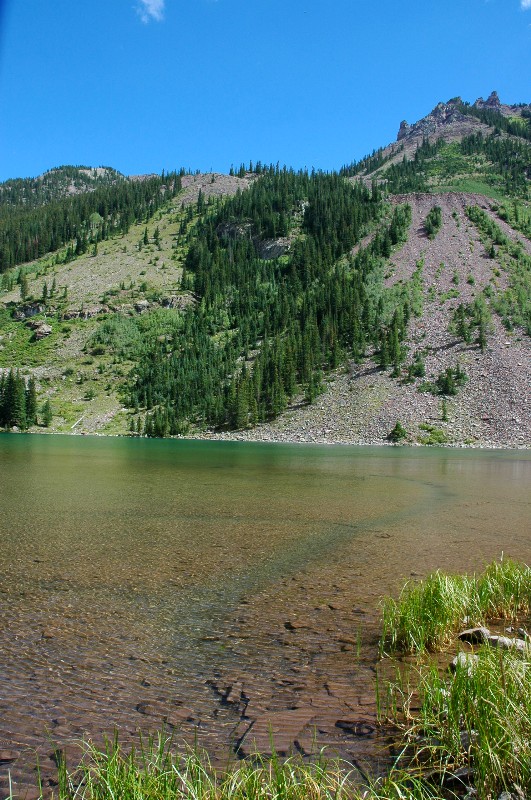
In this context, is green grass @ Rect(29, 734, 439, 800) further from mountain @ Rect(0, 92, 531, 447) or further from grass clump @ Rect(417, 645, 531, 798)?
mountain @ Rect(0, 92, 531, 447)

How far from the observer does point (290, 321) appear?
122500 millimetres

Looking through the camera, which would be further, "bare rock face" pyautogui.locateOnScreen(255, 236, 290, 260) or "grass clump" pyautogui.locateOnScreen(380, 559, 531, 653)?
"bare rock face" pyautogui.locateOnScreen(255, 236, 290, 260)

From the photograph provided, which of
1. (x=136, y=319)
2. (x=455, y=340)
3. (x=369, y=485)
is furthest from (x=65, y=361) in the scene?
(x=369, y=485)

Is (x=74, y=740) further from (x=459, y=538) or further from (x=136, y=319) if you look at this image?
(x=136, y=319)

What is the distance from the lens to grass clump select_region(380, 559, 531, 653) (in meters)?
7.06

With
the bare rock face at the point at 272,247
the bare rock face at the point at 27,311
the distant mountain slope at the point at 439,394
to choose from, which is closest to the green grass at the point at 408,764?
the distant mountain slope at the point at 439,394

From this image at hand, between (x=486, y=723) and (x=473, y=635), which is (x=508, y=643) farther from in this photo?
(x=486, y=723)

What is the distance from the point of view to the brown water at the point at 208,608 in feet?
16.6

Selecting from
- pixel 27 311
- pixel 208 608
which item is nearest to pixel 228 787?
pixel 208 608

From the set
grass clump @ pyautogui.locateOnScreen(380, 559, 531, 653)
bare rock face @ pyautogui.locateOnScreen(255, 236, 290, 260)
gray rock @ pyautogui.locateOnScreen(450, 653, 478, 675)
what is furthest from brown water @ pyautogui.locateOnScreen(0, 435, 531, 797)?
bare rock face @ pyautogui.locateOnScreen(255, 236, 290, 260)

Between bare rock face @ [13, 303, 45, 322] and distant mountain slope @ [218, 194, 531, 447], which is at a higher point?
bare rock face @ [13, 303, 45, 322]

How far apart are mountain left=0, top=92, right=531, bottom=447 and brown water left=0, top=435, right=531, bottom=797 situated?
62.1 metres

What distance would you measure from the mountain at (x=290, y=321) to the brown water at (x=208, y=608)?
62071mm

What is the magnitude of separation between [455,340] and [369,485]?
7714 cm
